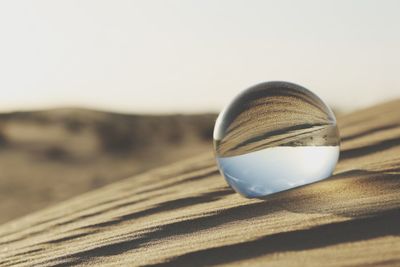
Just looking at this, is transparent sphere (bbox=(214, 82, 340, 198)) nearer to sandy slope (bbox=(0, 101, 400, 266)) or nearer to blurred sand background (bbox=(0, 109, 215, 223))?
sandy slope (bbox=(0, 101, 400, 266))

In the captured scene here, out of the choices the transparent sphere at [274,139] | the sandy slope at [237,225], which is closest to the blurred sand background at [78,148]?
the sandy slope at [237,225]

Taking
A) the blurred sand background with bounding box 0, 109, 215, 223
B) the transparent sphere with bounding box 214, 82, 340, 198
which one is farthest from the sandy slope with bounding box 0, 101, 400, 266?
the blurred sand background with bounding box 0, 109, 215, 223

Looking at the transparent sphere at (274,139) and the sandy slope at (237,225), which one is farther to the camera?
the transparent sphere at (274,139)

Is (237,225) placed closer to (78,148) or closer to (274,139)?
(274,139)

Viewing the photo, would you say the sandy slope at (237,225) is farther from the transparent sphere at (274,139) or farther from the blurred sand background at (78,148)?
the blurred sand background at (78,148)

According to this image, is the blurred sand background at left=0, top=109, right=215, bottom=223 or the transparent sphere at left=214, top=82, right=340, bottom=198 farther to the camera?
the blurred sand background at left=0, top=109, right=215, bottom=223

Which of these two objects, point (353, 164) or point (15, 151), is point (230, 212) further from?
point (15, 151)

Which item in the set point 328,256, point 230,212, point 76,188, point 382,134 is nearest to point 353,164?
point 382,134
